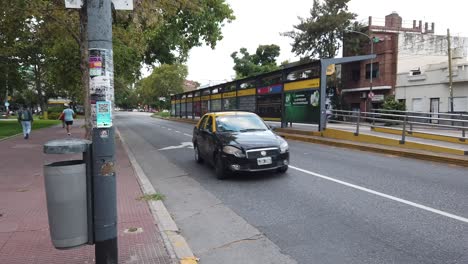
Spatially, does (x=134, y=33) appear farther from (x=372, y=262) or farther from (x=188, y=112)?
(x=188, y=112)

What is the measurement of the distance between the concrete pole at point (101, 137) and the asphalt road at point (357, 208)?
211 centimetres

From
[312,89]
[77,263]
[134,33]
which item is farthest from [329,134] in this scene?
[77,263]

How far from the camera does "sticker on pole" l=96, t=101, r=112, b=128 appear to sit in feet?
12.4

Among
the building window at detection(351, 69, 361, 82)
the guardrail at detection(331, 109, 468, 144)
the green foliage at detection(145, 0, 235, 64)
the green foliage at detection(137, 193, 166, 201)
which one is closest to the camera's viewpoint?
the green foliage at detection(137, 193, 166, 201)

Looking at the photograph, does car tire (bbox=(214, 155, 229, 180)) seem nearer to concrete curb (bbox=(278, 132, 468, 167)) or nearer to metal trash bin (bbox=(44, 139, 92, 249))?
metal trash bin (bbox=(44, 139, 92, 249))

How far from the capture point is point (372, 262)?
14.5 ft

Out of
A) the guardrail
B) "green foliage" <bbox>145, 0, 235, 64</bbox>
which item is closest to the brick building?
"green foliage" <bbox>145, 0, 235, 64</bbox>

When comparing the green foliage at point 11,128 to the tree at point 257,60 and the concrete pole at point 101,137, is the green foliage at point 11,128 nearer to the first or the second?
the concrete pole at point 101,137

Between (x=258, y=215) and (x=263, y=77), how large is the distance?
17497 mm

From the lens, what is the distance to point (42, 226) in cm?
577

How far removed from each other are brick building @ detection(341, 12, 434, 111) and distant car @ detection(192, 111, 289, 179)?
32.3m

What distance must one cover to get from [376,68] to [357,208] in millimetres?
37764

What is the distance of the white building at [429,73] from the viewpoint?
1299 inches

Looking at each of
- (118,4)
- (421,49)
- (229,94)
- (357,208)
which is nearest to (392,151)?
(357,208)
